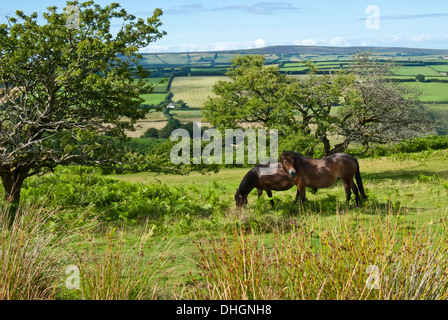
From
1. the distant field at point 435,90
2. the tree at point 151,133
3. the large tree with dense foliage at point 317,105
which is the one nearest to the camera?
the large tree with dense foliage at point 317,105

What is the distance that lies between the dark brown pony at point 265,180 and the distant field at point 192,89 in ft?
230

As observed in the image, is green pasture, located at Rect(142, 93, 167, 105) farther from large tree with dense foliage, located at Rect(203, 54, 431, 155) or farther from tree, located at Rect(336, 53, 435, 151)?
tree, located at Rect(336, 53, 435, 151)

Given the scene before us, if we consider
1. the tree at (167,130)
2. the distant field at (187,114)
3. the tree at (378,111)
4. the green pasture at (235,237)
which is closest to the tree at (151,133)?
the tree at (167,130)

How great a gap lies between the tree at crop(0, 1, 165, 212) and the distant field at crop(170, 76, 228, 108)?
70.5 meters

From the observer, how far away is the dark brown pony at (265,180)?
14.4 meters

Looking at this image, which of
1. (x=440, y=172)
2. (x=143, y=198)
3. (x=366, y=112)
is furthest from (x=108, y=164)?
(x=440, y=172)

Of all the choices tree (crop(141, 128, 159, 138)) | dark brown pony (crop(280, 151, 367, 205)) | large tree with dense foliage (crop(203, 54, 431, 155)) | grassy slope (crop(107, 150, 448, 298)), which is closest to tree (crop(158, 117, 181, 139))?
tree (crop(141, 128, 159, 138))

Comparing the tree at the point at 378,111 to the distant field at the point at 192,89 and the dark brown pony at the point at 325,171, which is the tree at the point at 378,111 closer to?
the dark brown pony at the point at 325,171

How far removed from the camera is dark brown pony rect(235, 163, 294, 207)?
1444 centimetres

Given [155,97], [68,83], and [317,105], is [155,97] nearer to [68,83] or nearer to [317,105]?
[317,105]

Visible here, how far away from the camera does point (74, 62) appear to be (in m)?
12.1

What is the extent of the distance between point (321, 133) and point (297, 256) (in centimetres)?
1939

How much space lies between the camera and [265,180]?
1454 centimetres

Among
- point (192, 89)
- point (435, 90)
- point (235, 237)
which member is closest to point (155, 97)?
point (192, 89)
